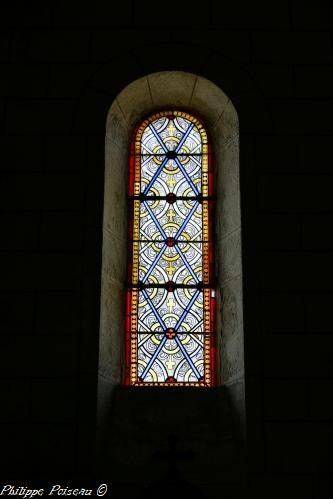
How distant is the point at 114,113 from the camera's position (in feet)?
20.2

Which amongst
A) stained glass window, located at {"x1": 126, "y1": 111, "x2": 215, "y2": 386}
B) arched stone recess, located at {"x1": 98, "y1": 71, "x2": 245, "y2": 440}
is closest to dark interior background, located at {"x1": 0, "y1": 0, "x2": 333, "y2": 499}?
arched stone recess, located at {"x1": 98, "y1": 71, "x2": 245, "y2": 440}

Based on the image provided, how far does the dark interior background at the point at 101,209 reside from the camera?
5.19 meters

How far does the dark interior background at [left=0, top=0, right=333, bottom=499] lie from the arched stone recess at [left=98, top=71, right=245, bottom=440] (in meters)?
0.12

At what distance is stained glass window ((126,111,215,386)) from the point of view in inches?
232

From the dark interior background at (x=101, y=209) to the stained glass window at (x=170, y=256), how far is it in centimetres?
60
